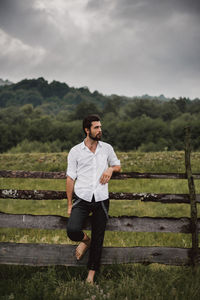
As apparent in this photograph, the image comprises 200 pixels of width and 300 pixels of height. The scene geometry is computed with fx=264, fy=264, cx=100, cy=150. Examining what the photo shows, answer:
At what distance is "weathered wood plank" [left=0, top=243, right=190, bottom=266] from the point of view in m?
3.86

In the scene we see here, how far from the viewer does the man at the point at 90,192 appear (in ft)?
11.7

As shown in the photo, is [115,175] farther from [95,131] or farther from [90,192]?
[95,131]

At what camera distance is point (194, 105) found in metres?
66.2

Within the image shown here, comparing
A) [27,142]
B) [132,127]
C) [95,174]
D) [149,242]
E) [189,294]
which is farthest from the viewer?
[27,142]

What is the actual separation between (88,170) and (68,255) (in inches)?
51.4

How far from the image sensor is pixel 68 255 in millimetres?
3850

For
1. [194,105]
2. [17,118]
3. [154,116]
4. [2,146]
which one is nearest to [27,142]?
[2,146]

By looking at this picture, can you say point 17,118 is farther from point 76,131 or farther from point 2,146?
point 76,131

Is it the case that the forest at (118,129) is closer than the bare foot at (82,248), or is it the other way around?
the bare foot at (82,248)

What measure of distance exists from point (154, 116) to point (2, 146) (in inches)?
1417

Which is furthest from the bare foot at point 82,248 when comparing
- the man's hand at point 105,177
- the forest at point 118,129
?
the forest at point 118,129

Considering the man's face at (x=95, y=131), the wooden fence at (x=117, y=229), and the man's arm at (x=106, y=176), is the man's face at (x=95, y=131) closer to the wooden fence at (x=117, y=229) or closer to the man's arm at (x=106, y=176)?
the man's arm at (x=106, y=176)

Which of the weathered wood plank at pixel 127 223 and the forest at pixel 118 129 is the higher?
the forest at pixel 118 129

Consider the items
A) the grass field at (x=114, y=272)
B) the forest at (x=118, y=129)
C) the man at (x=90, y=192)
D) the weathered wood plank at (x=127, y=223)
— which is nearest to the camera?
the grass field at (x=114, y=272)
